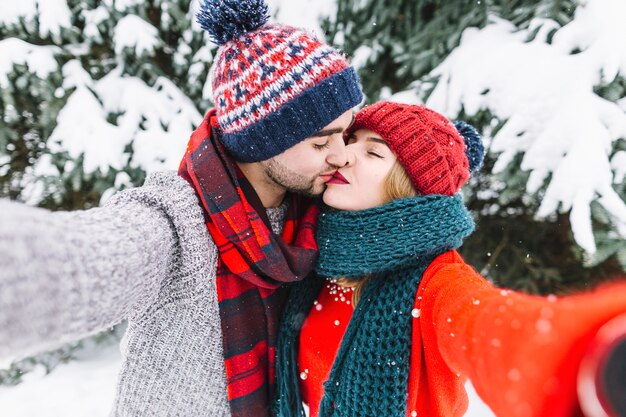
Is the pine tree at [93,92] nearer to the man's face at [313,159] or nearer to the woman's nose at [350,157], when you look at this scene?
the man's face at [313,159]

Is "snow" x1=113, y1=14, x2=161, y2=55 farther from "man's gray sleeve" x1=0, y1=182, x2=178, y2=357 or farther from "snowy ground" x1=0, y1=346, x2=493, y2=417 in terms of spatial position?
"snowy ground" x1=0, y1=346, x2=493, y2=417

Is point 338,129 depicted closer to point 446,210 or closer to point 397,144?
point 397,144

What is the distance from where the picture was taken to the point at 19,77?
281cm

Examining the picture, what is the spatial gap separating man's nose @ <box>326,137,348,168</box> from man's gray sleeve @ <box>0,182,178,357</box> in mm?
661

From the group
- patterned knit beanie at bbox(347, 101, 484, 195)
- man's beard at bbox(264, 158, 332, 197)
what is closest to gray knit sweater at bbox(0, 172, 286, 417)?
man's beard at bbox(264, 158, 332, 197)

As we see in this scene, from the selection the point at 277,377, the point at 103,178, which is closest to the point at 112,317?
the point at 277,377

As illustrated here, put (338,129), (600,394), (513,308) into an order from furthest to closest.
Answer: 1. (338,129)
2. (513,308)
3. (600,394)

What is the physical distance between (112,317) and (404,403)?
30.6 inches

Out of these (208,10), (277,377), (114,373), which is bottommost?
(114,373)

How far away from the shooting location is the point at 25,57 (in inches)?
107

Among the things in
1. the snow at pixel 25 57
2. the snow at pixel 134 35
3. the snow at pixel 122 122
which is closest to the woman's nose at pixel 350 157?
the snow at pixel 122 122

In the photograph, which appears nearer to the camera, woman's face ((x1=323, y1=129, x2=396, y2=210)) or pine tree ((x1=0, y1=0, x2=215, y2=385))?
woman's face ((x1=323, y1=129, x2=396, y2=210))

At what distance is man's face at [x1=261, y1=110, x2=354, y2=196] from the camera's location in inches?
61.2

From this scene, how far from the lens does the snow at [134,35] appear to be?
281 cm
